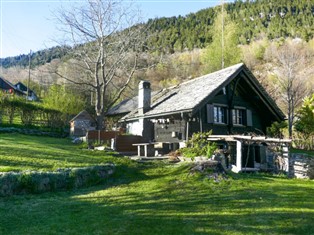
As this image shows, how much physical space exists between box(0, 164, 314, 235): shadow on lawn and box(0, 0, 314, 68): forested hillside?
64.0m

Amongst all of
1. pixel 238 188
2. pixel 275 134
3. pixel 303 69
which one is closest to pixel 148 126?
pixel 275 134

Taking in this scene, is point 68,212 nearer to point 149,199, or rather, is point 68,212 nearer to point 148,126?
point 149,199

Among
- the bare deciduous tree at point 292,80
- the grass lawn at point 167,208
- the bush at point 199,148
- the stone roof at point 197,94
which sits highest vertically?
the bare deciduous tree at point 292,80

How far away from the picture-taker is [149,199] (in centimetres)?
923

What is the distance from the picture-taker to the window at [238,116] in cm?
2089


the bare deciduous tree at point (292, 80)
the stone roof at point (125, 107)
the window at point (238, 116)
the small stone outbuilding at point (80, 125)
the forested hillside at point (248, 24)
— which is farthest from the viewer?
the forested hillside at point (248, 24)

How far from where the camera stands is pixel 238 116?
21.2 meters

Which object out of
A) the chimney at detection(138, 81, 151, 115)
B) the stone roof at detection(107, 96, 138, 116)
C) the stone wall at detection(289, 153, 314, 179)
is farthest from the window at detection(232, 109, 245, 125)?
the stone roof at detection(107, 96, 138, 116)

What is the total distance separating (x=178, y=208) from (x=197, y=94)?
11394 millimetres

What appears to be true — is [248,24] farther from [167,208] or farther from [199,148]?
[167,208]

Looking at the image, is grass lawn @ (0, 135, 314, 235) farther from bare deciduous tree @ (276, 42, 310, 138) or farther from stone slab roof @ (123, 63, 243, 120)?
bare deciduous tree @ (276, 42, 310, 138)

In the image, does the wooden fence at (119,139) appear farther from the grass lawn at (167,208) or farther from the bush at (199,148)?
the grass lawn at (167,208)

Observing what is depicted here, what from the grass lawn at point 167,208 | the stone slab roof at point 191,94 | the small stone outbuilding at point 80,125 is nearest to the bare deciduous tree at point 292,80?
the stone slab roof at point 191,94

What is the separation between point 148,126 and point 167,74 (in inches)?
1553
